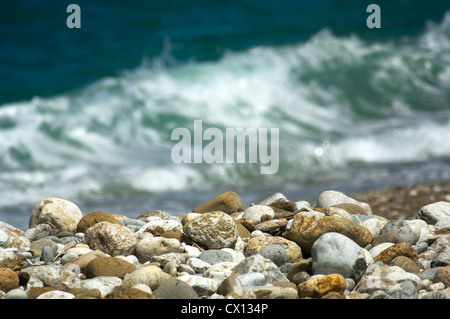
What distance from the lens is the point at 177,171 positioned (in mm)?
5637

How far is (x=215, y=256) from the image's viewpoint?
2580mm

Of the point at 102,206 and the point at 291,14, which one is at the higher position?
the point at 291,14

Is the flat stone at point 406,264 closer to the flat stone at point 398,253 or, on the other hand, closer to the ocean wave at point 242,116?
the flat stone at point 398,253

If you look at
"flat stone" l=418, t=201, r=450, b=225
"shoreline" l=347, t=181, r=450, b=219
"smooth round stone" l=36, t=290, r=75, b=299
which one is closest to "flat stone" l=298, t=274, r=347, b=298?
"smooth round stone" l=36, t=290, r=75, b=299

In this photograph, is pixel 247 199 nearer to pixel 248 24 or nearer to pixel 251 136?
pixel 251 136

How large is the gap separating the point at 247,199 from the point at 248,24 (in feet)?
15.9

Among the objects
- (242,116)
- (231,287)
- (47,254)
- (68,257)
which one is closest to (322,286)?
(231,287)

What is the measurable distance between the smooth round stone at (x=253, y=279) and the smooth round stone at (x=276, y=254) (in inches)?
10.5

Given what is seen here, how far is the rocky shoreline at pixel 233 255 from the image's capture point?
219 cm

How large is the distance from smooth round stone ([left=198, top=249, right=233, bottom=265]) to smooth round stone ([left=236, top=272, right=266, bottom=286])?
0.27 metres

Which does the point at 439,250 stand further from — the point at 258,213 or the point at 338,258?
the point at 258,213

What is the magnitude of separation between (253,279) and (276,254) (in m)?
0.30

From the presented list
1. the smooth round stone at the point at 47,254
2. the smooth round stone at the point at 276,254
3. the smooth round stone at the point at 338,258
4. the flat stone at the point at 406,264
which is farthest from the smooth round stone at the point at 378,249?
the smooth round stone at the point at 47,254
